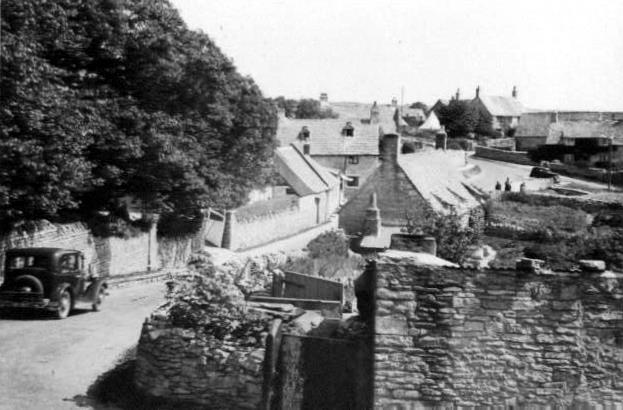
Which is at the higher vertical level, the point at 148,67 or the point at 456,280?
the point at 148,67

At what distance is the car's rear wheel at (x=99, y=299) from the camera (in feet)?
59.9

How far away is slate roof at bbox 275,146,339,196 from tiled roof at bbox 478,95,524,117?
62.9m

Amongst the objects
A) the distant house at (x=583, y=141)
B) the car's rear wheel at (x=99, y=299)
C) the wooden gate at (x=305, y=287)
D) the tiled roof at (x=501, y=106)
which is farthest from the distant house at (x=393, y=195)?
the tiled roof at (x=501, y=106)

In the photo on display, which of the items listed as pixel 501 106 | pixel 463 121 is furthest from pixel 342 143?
pixel 501 106

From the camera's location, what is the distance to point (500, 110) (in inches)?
4409

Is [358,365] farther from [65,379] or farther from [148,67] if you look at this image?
[148,67]

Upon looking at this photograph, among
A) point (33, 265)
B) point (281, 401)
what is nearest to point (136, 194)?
point (33, 265)

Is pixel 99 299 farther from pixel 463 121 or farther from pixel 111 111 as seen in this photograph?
pixel 463 121

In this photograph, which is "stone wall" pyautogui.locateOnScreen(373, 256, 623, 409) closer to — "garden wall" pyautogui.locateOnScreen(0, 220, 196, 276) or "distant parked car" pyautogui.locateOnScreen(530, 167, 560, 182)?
"garden wall" pyautogui.locateOnScreen(0, 220, 196, 276)

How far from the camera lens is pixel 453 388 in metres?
9.43

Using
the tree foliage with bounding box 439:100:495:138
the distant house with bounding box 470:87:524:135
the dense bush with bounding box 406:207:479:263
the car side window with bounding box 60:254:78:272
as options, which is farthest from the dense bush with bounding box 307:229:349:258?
the distant house with bounding box 470:87:524:135

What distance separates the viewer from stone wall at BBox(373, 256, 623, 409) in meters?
9.36

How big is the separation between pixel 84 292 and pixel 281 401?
30.6ft

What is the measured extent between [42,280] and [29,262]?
70 cm
